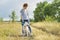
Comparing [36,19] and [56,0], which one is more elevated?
[56,0]

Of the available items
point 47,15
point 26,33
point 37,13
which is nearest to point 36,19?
point 37,13

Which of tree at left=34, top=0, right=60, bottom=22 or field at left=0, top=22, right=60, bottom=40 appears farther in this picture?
tree at left=34, top=0, right=60, bottom=22

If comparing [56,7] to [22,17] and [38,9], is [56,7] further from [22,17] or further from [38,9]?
[22,17]

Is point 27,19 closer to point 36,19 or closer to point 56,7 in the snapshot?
point 56,7

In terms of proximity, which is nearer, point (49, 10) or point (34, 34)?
point (34, 34)

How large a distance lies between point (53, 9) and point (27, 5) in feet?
238

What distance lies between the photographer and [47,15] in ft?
305

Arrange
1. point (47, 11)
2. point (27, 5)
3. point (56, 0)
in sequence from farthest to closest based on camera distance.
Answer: point (47, 11)
point (56, 0)
point (27, 5)

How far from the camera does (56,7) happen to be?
82.8m

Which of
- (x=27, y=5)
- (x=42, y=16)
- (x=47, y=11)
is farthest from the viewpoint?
(x=42, y=16)

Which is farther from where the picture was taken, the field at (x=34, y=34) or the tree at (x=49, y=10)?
the tree at (x=49, y=10)

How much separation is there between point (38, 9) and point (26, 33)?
9390cm

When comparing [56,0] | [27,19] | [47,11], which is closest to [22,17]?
[27,19]

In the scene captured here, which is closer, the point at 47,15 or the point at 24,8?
the point at 24,8
